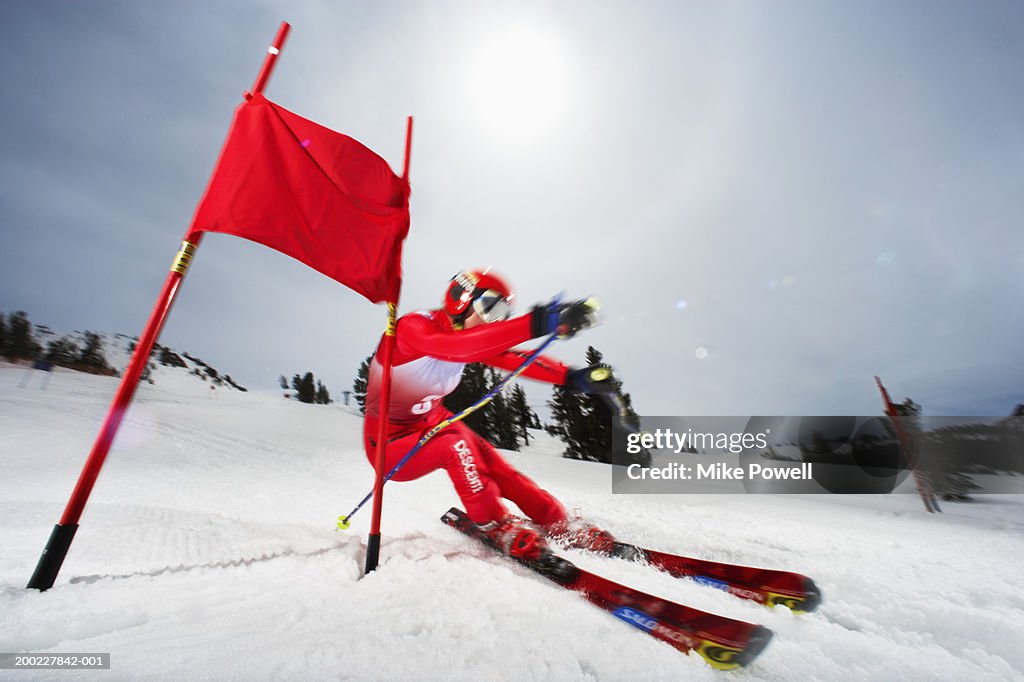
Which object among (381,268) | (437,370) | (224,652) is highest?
(381,268)

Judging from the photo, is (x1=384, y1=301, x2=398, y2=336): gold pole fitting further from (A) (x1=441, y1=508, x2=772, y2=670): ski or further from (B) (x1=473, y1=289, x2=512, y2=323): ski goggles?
(A) (x1=441, y1=508, x2=772, y2=670): ski

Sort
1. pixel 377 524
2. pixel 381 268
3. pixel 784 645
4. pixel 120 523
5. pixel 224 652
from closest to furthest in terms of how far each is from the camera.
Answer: pixel 224 652, pixel 784 645, pixel 377 524, pixel 120 523, pixel 381 268

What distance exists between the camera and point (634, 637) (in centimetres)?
152

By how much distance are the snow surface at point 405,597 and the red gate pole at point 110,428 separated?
101 millimetres

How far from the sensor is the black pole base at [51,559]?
4.63 ft

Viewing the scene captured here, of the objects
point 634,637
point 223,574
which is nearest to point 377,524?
point 223,574

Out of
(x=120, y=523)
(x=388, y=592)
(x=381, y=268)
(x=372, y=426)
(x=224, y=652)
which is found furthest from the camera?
(x=372, y=426)

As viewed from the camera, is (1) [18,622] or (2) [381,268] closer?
(1) [18,622]

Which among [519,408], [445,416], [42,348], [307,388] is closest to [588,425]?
[519,408]

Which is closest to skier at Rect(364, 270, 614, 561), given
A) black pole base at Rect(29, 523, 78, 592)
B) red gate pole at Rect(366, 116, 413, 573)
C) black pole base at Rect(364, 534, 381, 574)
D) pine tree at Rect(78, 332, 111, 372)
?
red gate pole at Rect(366, 116, 413, 573)

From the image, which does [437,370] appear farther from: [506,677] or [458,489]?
[506,677]

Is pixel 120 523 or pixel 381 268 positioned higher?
pixel 381 268

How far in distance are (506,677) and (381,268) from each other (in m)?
2.59

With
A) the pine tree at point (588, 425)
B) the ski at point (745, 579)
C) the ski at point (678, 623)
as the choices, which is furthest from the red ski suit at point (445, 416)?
the pine tree at point (588, 425)
